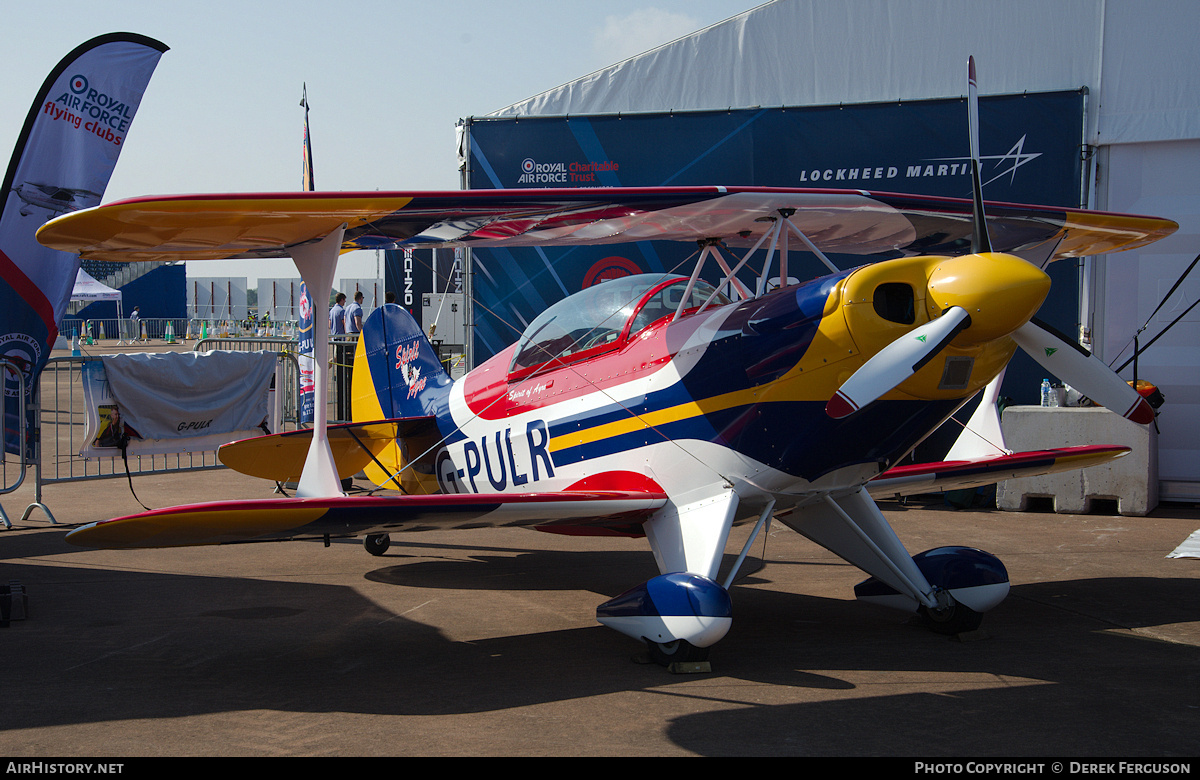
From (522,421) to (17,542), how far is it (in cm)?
472

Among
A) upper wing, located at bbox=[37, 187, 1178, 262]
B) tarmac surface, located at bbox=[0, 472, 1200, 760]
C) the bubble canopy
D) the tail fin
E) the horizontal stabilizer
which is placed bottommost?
tarmac surface, located at bbox=[0, 472, 1200, 760]

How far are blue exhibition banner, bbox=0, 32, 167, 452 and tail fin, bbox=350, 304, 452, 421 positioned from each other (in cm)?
306

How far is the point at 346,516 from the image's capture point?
175 inches

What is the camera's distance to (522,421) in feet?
20.4

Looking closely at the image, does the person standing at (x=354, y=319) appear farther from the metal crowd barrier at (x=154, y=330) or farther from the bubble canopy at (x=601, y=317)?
the metal crowd barrier at (x=154, y=330)

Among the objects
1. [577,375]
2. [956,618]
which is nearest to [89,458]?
[577,375]

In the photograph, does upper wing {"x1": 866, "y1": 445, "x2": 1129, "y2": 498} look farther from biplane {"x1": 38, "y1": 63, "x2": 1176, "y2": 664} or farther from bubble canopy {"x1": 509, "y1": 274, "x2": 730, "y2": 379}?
bubble canopy {"x1": 509, "y1": 274, "x2": 730, "y2": 379}

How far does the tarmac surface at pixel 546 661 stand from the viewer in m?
3.72

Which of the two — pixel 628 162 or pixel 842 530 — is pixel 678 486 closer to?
pixel 842 530

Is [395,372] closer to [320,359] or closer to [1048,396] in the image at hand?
[320,359]

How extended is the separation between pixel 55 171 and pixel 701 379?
693 cm

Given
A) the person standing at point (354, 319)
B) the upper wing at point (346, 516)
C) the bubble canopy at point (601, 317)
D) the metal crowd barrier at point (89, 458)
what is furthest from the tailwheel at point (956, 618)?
the person standing at point (354, 319)

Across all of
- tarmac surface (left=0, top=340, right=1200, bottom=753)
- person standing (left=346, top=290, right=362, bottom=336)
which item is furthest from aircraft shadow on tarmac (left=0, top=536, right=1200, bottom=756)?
person standing (left=346, top=290, right=362, bottom=336)
